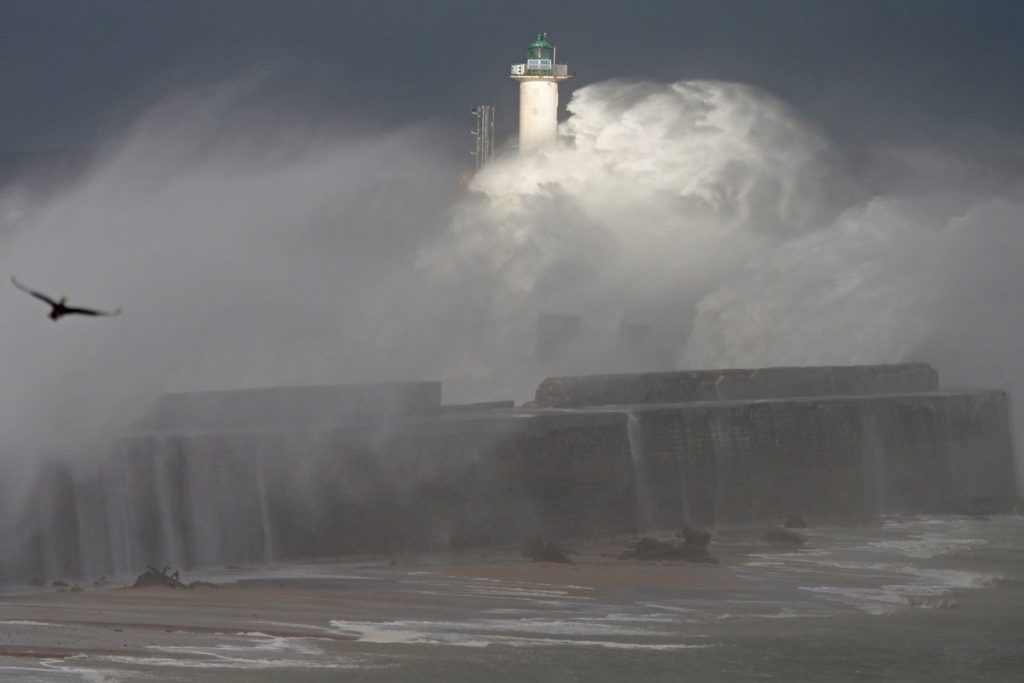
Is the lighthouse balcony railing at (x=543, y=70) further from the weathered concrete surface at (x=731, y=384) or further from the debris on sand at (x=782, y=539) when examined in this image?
the debris on sand at (x=782, y=539)

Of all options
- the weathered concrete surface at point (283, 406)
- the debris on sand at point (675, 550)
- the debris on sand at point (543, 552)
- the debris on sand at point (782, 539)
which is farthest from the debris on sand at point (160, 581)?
the debris on sand at point (782, 539)

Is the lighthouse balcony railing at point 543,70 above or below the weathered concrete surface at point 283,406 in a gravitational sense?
above

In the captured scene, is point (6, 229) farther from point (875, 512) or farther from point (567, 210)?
point (567, 210)

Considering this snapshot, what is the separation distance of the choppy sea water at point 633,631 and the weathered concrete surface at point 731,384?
12.2 feet

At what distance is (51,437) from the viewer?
15.2 metres

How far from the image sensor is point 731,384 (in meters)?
22.2

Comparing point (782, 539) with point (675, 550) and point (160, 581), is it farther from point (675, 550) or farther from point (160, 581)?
point (160, 581)

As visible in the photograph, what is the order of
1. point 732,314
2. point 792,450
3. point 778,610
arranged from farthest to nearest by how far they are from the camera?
point 732,314, point 792,450, point 778,610

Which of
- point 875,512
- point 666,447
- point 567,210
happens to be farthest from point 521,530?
point 567,210

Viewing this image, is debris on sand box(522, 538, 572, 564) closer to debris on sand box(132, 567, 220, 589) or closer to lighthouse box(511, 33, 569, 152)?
debris on sand box(132, 567, 220, 589)

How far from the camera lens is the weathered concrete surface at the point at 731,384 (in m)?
20.9

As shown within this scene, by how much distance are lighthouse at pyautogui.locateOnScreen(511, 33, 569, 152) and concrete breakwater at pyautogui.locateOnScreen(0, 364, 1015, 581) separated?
14813mm

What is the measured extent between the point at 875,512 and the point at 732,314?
9579 millimetres

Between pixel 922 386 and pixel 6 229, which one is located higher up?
pixel 6 229
